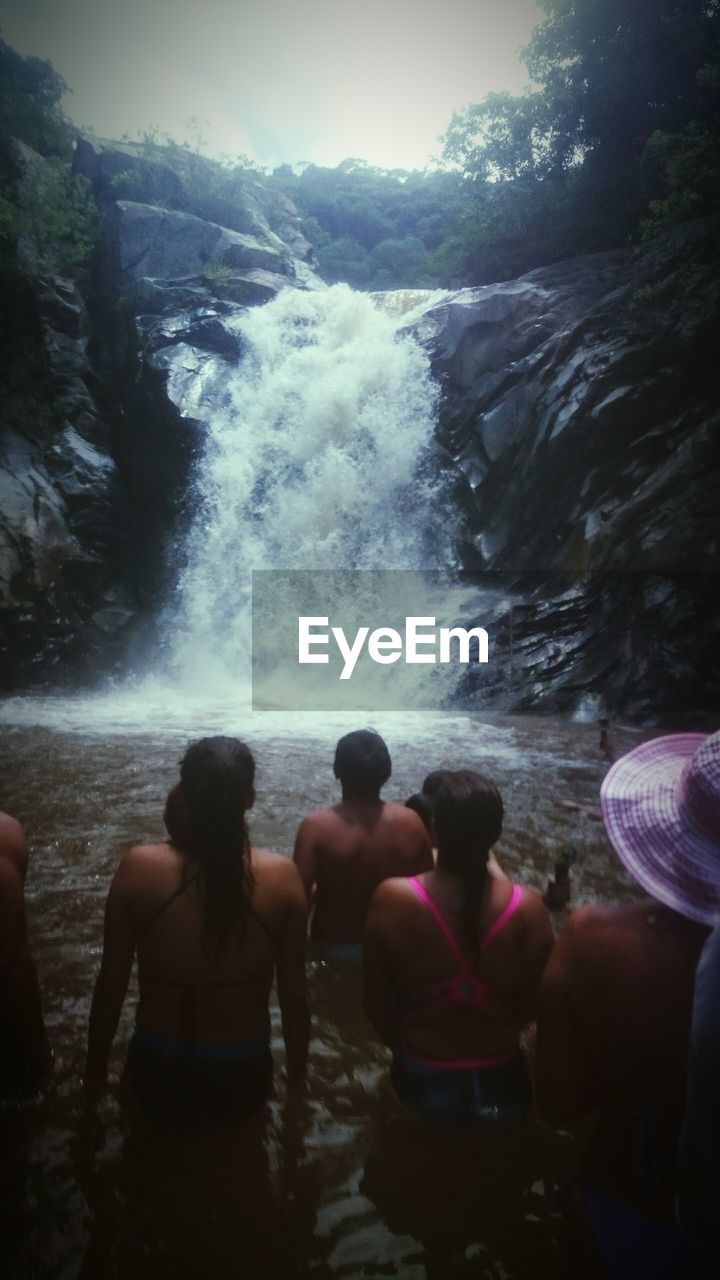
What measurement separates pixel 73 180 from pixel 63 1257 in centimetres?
2962

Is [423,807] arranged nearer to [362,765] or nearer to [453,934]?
[362,765]

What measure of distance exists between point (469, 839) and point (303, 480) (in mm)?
17323

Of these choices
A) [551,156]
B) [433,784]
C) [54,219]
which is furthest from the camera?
[551,156]

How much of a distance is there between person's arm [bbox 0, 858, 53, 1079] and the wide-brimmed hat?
75.4 inches

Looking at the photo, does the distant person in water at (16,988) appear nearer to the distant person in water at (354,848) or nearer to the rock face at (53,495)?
the distant person in water at (354,848)

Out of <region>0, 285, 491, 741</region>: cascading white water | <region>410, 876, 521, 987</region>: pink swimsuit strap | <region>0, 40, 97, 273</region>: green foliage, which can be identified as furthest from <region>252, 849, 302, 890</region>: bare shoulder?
<region>0, 40, 97, 273</region>: green foliage

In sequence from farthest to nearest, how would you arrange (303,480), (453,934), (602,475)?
(303,480)
(602,475)
(453,934)

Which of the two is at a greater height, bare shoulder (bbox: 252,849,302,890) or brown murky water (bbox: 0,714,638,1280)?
bare shoulder (bbox: 252,849,302,890)

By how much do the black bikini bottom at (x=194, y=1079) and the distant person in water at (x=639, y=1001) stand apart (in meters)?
0.96

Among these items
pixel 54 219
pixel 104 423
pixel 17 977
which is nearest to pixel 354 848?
pixel 17 977

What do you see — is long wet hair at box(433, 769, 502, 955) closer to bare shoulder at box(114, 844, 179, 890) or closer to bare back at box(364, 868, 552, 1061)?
bare back at box(364, 868, 552, 1061)

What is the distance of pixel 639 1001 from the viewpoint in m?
1.46

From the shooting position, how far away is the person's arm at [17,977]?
2.28 m

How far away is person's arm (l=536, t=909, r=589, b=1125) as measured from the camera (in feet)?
5.14
